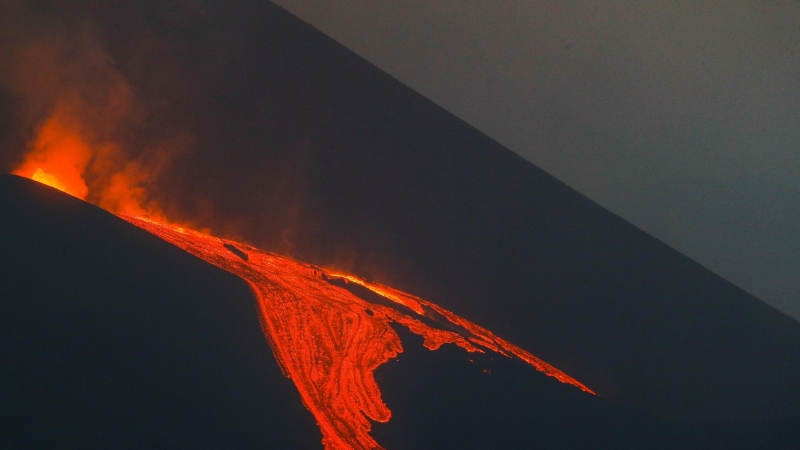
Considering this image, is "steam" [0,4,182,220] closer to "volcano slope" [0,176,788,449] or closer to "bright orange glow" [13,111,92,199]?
"bright orange glow" [13,111,92,199]

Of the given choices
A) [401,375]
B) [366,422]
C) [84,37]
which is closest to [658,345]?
[401,375]

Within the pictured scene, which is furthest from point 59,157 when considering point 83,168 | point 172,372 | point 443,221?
point 443,221

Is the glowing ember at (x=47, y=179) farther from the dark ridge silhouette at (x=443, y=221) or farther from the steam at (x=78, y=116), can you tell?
the dark ridge silhouette at (x=443, y=221)

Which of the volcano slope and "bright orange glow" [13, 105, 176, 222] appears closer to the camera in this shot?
the volcano slope

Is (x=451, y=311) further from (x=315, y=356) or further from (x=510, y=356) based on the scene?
(x=315, y=356)

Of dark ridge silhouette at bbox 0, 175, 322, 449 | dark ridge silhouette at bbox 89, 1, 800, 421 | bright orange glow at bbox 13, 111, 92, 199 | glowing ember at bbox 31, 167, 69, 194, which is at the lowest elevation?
dark ridge silhouette at bbox 0, 175, 322, 449

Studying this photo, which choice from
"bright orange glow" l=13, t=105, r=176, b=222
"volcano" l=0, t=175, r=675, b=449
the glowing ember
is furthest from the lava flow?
the glowing ember

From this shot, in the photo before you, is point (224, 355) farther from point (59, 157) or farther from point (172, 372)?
point (59, 157)
